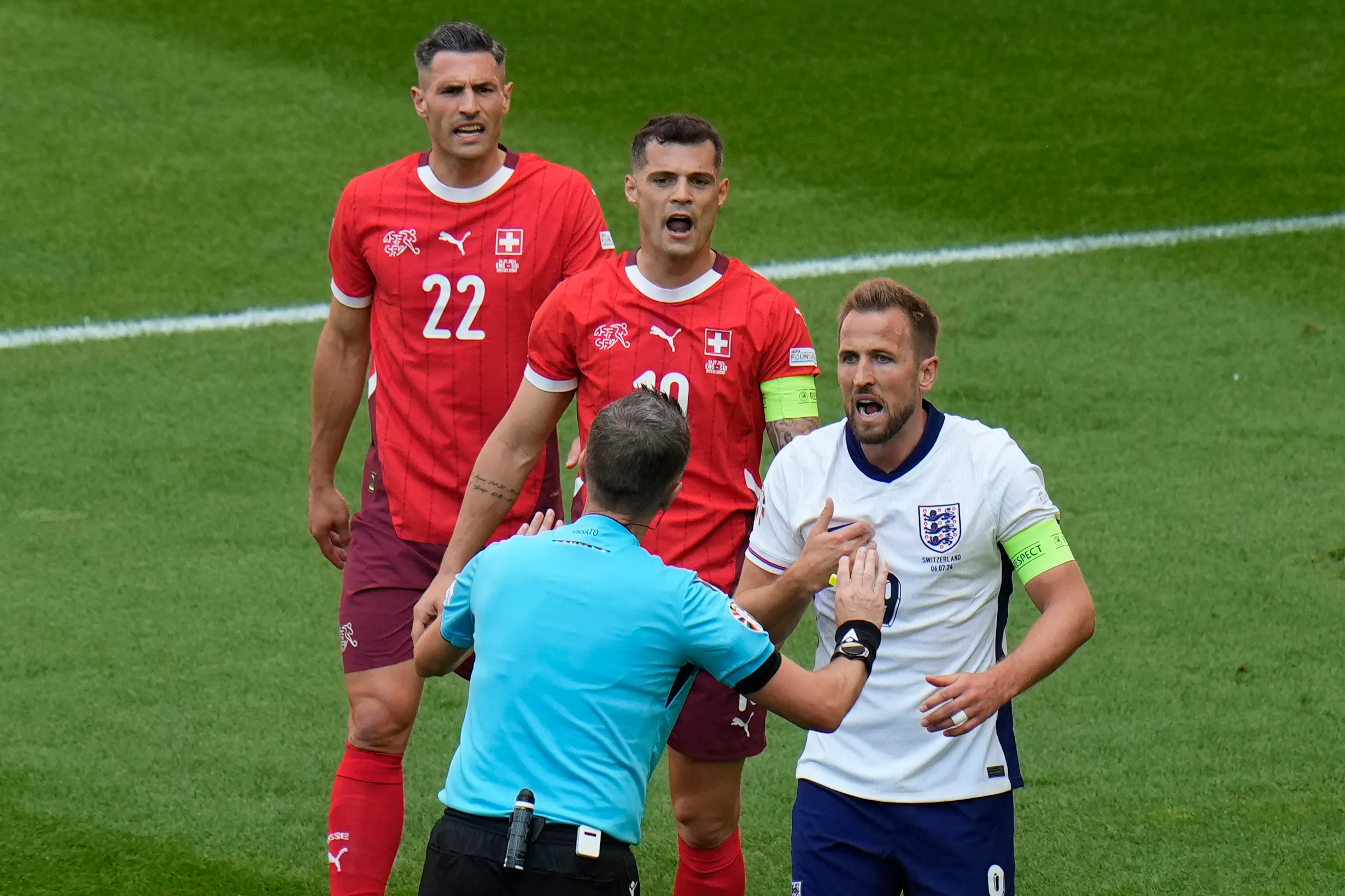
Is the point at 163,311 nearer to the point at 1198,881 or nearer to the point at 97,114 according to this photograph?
the point at 97,114

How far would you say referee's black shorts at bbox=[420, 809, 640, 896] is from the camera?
4.14 meters

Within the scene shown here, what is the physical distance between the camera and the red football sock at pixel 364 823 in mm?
5809

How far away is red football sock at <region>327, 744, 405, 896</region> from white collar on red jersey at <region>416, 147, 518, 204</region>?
1.71 metres

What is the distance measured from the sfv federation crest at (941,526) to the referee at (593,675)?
16.5 inches

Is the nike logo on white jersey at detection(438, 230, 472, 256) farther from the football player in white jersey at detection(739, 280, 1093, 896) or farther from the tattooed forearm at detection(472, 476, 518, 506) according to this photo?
the football player in white jersey at detection(739, 280, 1093, 896)

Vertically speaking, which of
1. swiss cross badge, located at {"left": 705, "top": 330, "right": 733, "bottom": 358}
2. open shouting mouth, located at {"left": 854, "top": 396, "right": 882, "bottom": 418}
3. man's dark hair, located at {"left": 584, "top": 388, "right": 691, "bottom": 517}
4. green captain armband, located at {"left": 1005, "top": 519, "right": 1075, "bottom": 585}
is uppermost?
swiss cross badge, located at {"left": 705, "top": 330, "right": 733, "bottom": 358}

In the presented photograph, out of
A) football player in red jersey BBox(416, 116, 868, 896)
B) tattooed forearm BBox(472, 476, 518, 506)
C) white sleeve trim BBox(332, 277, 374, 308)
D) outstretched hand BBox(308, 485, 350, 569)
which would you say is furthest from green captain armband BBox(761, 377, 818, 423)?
outstretched hand BBox(308, 485, 350, 569)

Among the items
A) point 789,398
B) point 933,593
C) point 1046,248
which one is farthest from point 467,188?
point 1046,248

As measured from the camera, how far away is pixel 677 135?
214 inches

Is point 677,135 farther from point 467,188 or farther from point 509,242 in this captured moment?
point 467,188

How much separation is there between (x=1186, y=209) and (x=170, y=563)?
7452mm

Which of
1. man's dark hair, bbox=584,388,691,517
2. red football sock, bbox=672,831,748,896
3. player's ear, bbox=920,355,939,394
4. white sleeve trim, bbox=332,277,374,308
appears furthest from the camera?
white sleeve trim, bbox=332,277,374,308

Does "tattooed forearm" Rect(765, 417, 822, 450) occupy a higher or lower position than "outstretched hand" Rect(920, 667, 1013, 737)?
higher

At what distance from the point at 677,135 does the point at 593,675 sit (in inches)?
73.5
